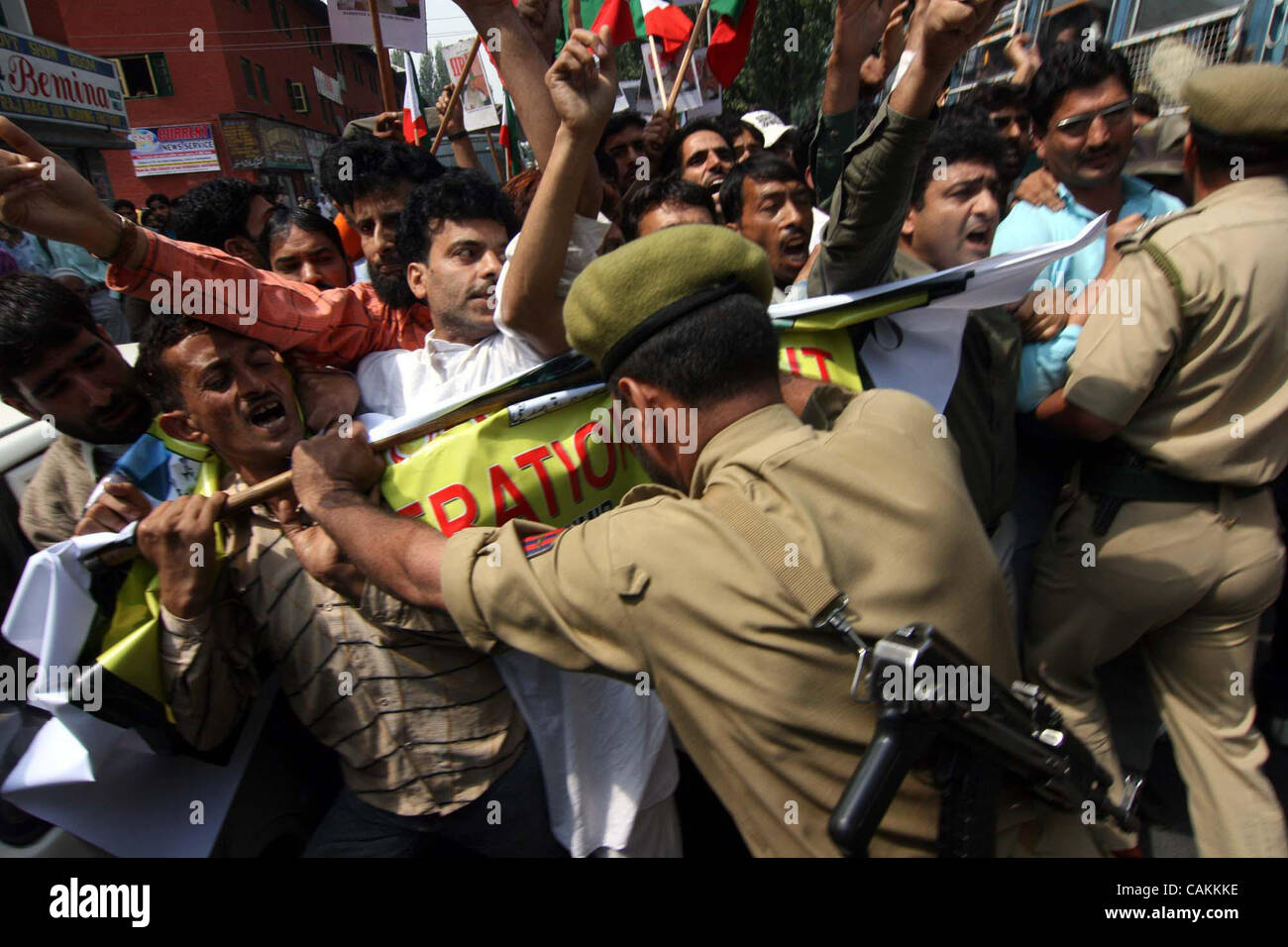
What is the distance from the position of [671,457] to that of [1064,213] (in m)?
2.10

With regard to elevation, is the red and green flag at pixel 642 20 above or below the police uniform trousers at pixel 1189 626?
above

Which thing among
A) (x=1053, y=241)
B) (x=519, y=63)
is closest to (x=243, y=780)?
(x=519, y=63)

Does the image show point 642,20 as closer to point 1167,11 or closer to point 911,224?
point 1167,11

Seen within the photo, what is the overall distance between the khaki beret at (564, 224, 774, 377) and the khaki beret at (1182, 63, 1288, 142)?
156cm

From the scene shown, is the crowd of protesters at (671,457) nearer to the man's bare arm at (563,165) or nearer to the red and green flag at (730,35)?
the man's bare arm at (563,165)

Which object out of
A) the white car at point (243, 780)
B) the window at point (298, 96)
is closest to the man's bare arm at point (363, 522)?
the white car at point (243, 780)

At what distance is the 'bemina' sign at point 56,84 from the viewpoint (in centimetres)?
1347

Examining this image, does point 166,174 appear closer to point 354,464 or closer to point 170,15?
point 170,15

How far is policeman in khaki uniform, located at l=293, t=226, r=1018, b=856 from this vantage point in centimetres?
114

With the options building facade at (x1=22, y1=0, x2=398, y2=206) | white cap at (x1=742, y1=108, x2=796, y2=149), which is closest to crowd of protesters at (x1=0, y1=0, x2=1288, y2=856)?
white cap at (x1=742, y1=108, x2=796, y2=149)

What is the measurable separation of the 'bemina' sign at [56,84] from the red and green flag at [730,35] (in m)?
14.4

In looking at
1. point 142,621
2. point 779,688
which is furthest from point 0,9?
point 779,688

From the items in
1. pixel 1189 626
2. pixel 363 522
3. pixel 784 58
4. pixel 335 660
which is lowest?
pixel 1189 626

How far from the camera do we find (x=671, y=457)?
1393 millimetres
